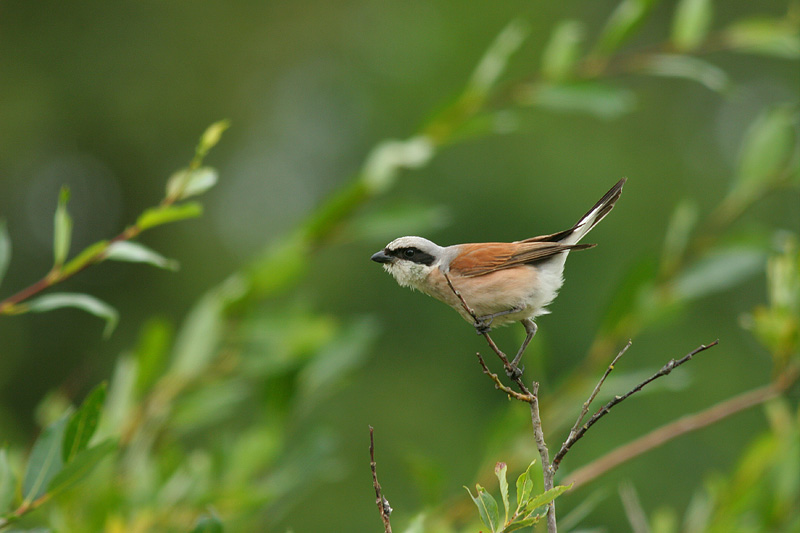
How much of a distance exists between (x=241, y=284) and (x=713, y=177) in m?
11.6

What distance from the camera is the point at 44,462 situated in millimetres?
1508

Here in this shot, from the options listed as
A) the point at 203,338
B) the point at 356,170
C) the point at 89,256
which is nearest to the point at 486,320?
the point at 203,338

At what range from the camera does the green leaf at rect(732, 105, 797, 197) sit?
7.40 feet

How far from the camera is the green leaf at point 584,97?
2311mm

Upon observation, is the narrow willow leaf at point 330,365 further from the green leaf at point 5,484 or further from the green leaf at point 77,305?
the green leaf at point 5,484

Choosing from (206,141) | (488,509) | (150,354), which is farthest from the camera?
(150,354)

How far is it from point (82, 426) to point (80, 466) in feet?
0.25

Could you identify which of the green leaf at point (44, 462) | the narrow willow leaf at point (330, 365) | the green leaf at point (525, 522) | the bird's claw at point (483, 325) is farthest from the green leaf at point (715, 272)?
the green leaf at point (44, 462)

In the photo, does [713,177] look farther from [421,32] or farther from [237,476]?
[237,476]

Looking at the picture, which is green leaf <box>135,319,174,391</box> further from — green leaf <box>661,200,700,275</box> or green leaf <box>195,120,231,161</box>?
green leaf <box>661,200,700,275</box>

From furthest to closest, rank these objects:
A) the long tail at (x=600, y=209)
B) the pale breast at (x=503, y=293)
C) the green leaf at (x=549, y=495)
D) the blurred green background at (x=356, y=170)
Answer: the blurred green background at (x=356, y=170) → the pale breast at (x=503, y=293) → the long tail at (x=600, y=209) → the green leaf at (x=549, y=495)

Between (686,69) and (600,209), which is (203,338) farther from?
(686,69)

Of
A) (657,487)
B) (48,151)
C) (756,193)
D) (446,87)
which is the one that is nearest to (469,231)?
(446,87)

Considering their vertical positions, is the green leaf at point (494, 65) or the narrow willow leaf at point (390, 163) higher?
the green leaf at point (494, 65)
